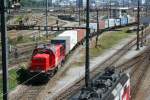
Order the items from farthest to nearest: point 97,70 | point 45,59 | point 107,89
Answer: point 97,70
point 45,59
point 107,89

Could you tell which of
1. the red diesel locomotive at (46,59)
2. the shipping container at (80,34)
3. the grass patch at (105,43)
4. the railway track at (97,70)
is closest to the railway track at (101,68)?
the railway track at (97,70)

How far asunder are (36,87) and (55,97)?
194 inches

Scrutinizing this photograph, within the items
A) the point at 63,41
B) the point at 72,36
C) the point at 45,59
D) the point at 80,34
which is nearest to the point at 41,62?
the point at 45,59

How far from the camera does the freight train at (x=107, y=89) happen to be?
20.3m

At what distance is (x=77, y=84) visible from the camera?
39812mm

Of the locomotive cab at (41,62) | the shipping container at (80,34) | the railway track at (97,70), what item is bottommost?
the railway track at (97,70)

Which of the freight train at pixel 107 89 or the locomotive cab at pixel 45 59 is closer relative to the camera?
the freight train at pixel 107 89

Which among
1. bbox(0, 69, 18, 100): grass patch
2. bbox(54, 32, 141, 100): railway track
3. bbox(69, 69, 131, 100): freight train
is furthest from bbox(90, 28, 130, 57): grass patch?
bbox(69, 69, 131, 100): freight train

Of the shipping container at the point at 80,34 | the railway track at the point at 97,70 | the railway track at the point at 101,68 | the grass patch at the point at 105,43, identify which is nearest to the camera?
the railway track at the point at 101,68

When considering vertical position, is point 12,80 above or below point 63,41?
below

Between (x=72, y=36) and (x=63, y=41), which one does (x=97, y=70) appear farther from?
(x=72, y=36)

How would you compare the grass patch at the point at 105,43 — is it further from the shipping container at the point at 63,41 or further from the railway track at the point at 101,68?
the shipping container at the point at 63,41

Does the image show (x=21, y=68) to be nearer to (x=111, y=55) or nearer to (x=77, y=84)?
(x=77, y=84)

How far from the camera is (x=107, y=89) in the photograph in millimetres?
22172
